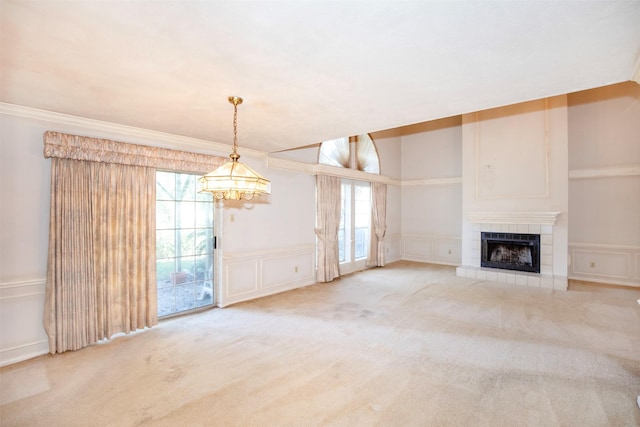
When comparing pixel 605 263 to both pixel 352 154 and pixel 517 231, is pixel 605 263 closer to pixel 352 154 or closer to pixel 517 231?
pixel 517 231

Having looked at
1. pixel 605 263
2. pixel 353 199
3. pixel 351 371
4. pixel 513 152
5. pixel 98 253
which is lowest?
pixel 351 371

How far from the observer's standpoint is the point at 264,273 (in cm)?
500

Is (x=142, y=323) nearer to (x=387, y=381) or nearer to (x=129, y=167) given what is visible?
(x=129, y=167)

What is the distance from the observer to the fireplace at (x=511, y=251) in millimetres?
5859

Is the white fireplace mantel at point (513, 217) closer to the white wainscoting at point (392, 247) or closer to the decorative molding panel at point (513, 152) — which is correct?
the decorative molding panel at point (513, 152)

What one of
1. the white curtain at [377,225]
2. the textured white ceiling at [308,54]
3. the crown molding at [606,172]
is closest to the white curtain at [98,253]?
the textured white ceiling at [308,54]

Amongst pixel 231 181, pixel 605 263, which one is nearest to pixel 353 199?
pixel 231 181

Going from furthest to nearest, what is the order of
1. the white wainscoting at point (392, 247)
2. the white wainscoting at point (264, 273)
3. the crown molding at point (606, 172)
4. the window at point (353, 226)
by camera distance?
the white wainscoting at point (392, 247), the window at point (353, 226), the crown molding at point (606, 172), the white wainscoting at point (264, 273)

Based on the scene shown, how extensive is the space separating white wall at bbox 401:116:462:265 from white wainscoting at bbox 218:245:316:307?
12.6 ft

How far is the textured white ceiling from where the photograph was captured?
147 cm

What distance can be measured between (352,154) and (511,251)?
4000 mm

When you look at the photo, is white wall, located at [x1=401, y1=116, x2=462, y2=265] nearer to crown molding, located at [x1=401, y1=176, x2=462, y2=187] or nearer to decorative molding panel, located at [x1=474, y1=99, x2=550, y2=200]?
crown molding, located at [x1=401, y1=176, x2=462, y2=187]

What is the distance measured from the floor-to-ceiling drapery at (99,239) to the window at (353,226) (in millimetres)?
3849

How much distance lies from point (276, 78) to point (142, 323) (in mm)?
3286
